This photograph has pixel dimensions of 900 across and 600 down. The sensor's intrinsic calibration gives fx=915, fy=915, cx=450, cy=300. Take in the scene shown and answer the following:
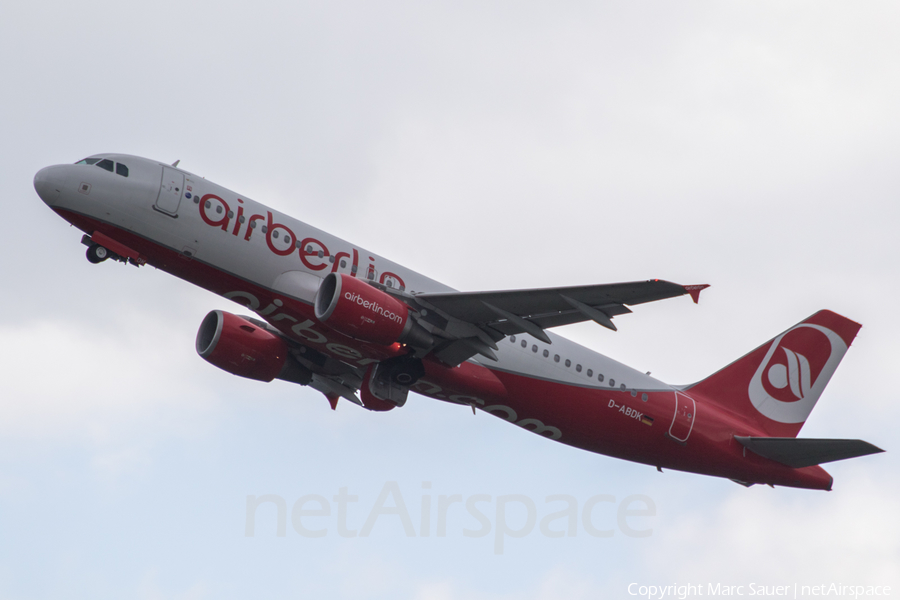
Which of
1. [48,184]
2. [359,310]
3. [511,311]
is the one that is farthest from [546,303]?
[48,184]

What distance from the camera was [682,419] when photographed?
2992 cm

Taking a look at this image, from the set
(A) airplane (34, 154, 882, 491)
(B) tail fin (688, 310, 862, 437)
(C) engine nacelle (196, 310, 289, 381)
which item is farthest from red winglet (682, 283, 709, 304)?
(C) engine nacelle (196, 310, 289, 381)

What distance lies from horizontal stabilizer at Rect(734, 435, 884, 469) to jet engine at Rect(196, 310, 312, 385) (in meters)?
15.5

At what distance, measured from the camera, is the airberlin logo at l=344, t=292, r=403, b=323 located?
79.6 feet

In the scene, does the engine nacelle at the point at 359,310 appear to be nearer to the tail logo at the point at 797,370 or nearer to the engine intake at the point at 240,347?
the engine intake at the point at 240,347

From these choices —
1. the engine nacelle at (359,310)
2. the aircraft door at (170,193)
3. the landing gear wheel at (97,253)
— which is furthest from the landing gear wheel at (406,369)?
the landing gear wheel at (97,253)

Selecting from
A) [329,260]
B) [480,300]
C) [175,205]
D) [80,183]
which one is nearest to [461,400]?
[480,300]

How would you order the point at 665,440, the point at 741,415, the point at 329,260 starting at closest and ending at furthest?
1. the point at 329,260
2. the point at 665,440
3. the point at 741,415

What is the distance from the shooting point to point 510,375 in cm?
2788

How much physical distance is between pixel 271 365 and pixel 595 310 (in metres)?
11.6

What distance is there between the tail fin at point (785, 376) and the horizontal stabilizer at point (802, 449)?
1900mm

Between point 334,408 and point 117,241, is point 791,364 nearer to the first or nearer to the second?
point 334,408

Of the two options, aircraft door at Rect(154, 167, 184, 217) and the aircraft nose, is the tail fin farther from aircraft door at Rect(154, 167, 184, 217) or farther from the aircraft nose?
the aircraft nose

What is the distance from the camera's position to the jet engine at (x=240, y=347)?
29359 millimetres
